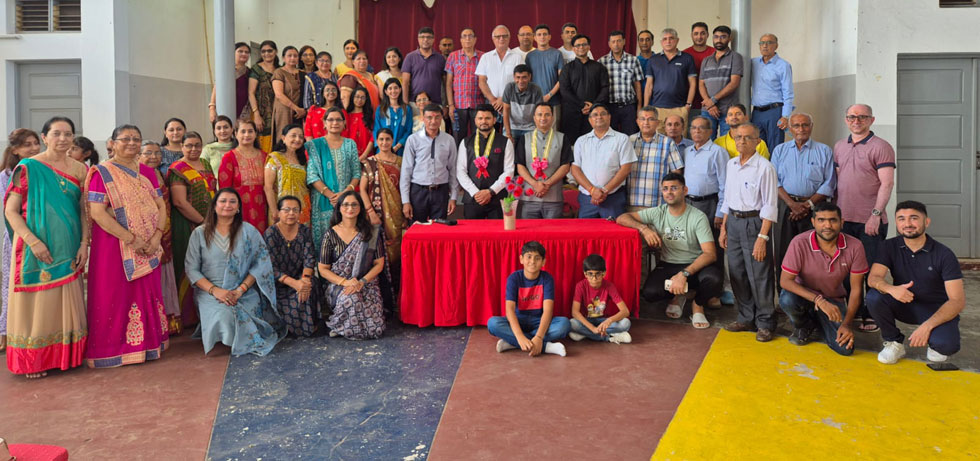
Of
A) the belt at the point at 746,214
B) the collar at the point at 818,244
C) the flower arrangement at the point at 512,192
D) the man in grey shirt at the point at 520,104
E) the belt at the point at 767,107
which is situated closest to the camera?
the collar at the point at 818,244

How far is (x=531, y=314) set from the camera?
13.2 ft

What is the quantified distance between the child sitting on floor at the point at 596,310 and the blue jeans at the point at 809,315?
92 centimetres

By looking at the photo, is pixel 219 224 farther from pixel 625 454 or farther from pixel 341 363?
pixel 625 454

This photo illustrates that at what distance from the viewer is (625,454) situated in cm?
262

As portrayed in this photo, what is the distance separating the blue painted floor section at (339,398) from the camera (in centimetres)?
271

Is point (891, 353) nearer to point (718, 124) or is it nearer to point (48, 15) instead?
point (718, 124)

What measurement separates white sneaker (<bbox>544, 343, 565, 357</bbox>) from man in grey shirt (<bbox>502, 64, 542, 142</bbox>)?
87.3 inches

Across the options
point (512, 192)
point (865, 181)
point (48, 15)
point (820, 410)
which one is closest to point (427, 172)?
point (512, 192)

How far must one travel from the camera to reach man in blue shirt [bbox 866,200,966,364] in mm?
3564

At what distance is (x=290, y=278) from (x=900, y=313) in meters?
3.53

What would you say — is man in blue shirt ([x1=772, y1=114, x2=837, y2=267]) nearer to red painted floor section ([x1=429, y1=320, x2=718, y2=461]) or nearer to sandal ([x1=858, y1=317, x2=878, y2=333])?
sandal ([x1=858, y1=317, x2=878, y2=333])

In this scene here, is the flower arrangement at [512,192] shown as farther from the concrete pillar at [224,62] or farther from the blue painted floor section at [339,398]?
the concrete pillar at [224,62]

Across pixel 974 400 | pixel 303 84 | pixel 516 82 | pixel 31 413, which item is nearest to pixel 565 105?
pixel 516 82

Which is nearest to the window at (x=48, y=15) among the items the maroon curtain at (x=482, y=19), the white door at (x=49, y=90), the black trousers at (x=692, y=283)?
the white door at (x=49, y=90)
